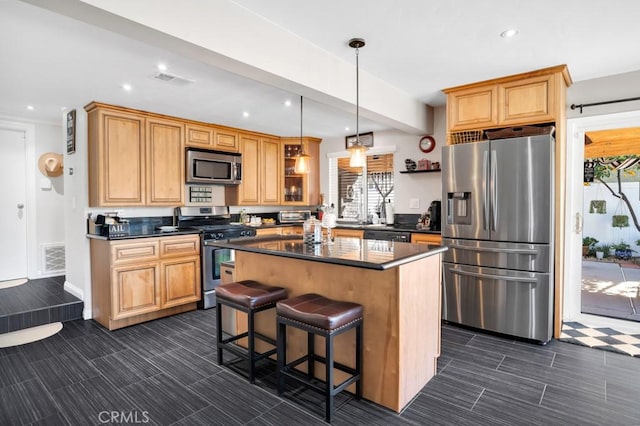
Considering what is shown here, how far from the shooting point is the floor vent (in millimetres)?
5230

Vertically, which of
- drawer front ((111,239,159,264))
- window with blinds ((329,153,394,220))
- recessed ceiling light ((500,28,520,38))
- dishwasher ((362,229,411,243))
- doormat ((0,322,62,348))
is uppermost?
recessed ceiling light ((500,28,520,38))

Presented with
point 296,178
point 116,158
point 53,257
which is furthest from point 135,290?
point 296,178

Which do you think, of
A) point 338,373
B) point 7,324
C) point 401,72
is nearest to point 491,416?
point 338,373

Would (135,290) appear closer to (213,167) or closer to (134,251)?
(134,251)

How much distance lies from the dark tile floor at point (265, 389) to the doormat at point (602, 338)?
0.14 meters

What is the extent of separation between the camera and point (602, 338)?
3258 mm

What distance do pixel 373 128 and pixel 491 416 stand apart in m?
3.91

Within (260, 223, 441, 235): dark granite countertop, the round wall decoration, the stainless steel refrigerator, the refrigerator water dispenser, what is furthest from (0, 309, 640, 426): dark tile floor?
the round wall decoration

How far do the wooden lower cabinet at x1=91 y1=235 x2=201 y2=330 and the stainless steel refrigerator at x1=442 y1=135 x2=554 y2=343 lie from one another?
2.91 meters

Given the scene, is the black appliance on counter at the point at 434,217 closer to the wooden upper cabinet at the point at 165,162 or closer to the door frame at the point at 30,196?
the wooden upper cabinet at the point at 165,162

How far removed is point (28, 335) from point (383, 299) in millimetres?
3528

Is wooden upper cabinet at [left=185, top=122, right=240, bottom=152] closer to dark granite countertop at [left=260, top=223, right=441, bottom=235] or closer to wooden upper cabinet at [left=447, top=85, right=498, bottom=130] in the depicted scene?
dark granite countertop at [left=260, top=223, right=441, bottom=235]

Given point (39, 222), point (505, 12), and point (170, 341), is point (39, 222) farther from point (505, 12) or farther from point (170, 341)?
point (505, 12)

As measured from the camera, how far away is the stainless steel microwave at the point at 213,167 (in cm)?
457
